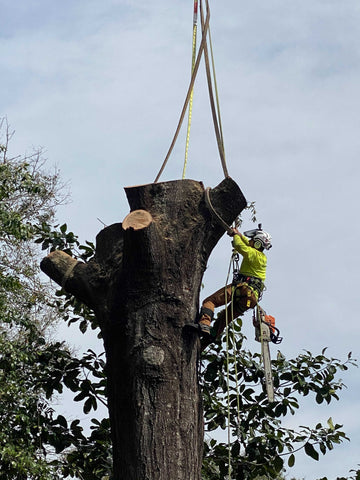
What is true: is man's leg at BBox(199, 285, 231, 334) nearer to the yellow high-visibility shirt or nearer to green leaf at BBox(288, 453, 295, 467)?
the yellow high-visibility shirt

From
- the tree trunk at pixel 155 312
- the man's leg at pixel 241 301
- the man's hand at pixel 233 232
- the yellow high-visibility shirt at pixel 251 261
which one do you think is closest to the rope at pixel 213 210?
the tree trunk at pixel 155 312

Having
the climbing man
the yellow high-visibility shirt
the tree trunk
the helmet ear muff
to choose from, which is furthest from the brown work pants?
the tree trunk

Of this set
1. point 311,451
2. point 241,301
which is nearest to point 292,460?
point 311,451

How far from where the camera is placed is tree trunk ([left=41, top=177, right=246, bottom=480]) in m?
3.88

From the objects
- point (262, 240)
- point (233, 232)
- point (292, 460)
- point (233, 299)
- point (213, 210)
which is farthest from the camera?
point (292, 460)

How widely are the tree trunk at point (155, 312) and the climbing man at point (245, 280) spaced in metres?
0.77

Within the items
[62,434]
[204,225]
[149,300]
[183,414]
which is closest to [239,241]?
[204,225]

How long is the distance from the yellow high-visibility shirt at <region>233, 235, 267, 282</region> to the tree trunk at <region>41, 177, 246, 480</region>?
0.82 metres

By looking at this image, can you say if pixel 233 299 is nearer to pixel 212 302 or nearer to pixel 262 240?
pixel 212 302

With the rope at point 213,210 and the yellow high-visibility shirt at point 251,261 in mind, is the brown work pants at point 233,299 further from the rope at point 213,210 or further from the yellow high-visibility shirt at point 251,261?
the rope at point 213,210

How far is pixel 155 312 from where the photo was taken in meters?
4.12

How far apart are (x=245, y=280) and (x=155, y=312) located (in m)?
1.59

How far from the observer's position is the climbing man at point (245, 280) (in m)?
5.36

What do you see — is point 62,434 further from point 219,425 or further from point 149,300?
point 149,300
